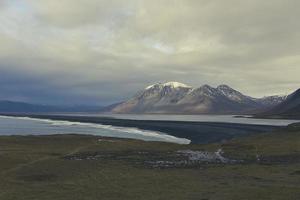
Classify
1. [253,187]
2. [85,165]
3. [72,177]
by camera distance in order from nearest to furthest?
[253,187] → [72,177] → [85,165]

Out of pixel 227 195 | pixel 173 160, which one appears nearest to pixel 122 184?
pixel 227 195

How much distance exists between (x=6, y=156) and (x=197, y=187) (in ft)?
119

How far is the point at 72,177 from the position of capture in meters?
50.1

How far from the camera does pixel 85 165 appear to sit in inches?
2408

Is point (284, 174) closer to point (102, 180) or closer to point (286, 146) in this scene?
point (102, 180)

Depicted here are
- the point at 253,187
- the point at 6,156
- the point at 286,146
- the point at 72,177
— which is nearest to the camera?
the point at 253,187

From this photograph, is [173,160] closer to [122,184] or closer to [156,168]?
[156,168]

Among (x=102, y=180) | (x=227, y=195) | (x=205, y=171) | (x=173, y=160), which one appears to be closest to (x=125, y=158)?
(x=173, y=160)

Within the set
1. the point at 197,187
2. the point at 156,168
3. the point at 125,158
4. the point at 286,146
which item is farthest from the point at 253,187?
the point at 286,146

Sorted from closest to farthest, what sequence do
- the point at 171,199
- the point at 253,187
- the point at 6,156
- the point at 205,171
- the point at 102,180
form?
the point at 171,199
the point at 253,187
the point at 102,180
the point at 205,171
the point at 6,156

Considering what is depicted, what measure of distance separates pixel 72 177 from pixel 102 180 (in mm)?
4750

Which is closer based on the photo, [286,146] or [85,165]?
[85,165]

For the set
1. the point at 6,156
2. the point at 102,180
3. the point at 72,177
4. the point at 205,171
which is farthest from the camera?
the point at 6,156

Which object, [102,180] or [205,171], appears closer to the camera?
[102,180]
